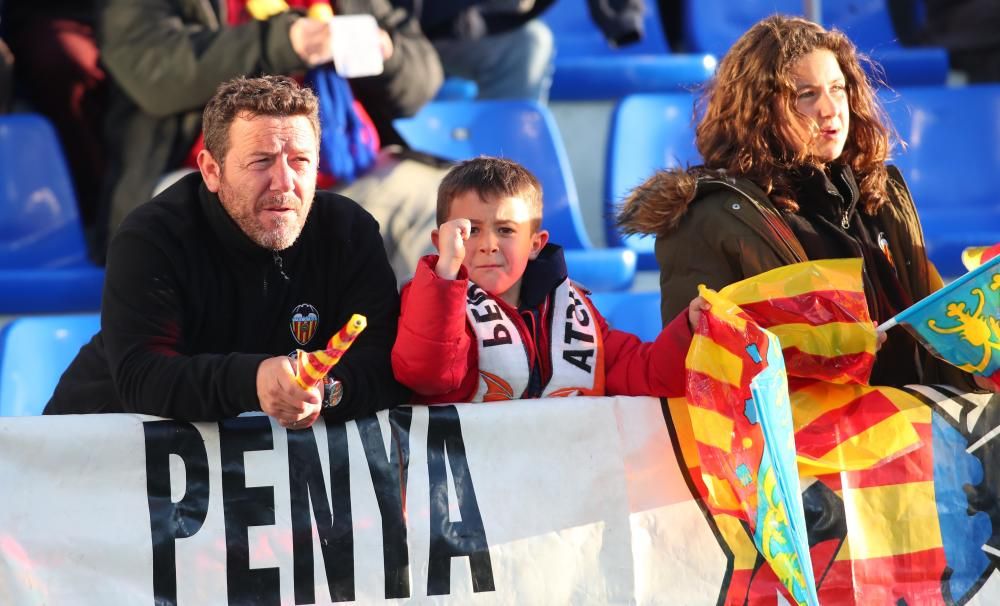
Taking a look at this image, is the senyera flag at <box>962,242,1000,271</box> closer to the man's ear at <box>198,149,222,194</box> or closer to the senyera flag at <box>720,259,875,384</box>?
the senyera flag at <box>720,259,875,384</box>

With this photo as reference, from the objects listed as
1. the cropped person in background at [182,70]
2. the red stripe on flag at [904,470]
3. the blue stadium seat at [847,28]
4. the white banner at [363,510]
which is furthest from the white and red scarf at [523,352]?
the blue stadium seat at [847,28]

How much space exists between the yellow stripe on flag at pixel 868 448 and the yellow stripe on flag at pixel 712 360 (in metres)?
0.24

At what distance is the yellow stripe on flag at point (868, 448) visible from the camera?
9.39ft

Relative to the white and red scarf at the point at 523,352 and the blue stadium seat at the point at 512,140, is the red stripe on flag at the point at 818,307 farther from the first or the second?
the blue stadium seat at the point at 512,140

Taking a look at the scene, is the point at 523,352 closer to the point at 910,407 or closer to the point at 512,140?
the point at 910,407

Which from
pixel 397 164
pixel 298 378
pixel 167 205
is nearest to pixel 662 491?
pixel 298 378

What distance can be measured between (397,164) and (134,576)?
2399 millimetres

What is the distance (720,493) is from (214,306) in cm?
109

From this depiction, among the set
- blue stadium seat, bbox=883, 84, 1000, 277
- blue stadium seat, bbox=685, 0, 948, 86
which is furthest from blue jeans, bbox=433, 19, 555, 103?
blue stadium seat, bbox=883, 84, 1000, 277

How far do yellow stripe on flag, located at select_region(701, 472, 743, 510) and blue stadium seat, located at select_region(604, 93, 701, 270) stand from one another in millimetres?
2819

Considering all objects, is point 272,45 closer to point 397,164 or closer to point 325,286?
point 397,164

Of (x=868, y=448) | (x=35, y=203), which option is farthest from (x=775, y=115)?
(x=35, y=203)

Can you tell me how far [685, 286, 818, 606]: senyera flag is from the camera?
2621 millimetres

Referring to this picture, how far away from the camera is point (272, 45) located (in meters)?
4.73
